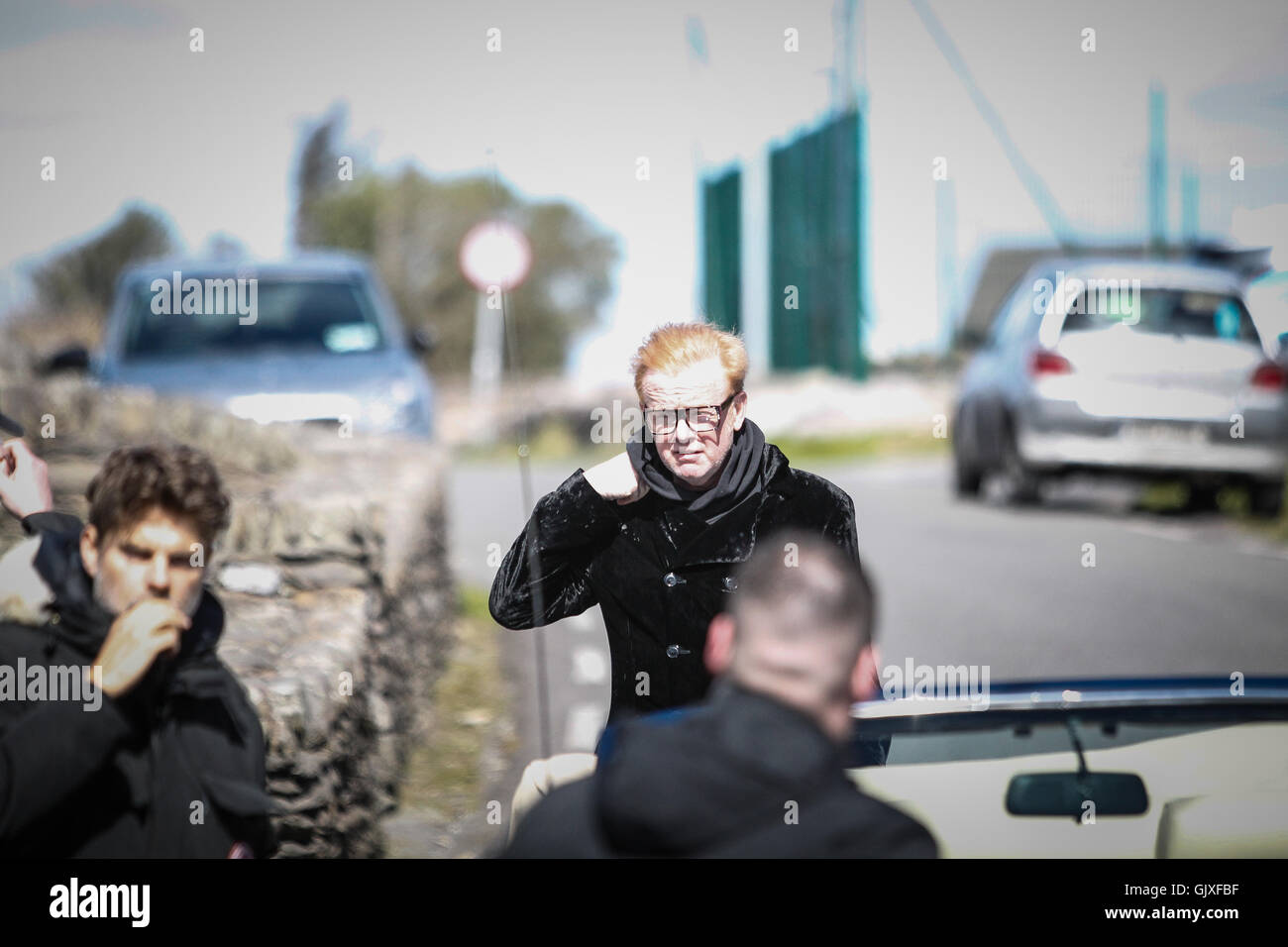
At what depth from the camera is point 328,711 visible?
13.9ft

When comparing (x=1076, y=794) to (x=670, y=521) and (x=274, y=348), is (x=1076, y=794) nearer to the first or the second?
(x=670, y=521)

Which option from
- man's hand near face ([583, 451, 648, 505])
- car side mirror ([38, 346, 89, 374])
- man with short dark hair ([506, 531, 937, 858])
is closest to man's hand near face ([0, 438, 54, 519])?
man's hand near face ([583, 451, 648, 505])

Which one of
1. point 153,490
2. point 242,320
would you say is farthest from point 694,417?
point 242,320

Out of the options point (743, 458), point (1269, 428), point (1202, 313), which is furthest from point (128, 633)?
point (1269, 428)

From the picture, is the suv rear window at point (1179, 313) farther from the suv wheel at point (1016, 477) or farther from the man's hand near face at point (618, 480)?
the man's hand near face at point (618, 480)

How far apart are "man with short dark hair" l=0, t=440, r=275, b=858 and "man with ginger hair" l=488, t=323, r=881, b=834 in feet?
2.13

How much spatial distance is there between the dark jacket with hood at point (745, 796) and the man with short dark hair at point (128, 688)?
864 mm

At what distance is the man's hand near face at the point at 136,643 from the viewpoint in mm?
2395

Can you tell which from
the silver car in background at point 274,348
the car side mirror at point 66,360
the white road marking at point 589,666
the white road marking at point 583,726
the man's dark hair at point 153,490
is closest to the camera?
the man's dark hair at point 153,490

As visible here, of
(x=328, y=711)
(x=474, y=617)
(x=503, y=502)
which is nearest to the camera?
(x=328, y=711)

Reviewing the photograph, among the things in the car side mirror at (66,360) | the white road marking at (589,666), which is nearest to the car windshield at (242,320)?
the car side mirror at (66,360)

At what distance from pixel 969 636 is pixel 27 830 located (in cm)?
759

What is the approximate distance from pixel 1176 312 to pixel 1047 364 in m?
1.05
